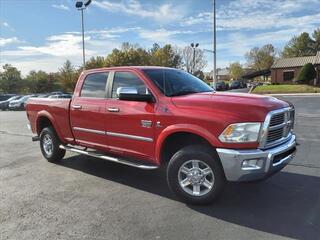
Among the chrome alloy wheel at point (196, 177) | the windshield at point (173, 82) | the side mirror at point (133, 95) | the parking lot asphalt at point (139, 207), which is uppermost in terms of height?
the windshield at point (173, 82)

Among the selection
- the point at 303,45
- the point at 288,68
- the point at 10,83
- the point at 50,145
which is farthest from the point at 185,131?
the point at 303,45

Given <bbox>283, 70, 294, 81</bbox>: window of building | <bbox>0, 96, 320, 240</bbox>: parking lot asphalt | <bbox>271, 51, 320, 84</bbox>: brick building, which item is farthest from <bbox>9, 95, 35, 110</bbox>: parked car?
<bbox>283, 70, 294, 81</bbox>: window of building

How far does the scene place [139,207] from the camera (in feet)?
17.4

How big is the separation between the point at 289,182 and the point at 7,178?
5.04 m

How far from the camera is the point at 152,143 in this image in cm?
579

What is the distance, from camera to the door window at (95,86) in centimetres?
684

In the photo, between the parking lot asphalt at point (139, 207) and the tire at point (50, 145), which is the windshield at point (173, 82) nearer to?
the parking lot asphalt at point (139, 207)

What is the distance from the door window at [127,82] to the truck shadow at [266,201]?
158cm

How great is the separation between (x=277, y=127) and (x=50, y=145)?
5.06 meters

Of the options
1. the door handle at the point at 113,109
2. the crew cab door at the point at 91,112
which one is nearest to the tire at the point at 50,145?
the crew cab door at the point at 91,112

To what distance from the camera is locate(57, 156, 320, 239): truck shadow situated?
15.0 ft

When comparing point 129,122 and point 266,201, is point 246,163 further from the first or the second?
point 129,122

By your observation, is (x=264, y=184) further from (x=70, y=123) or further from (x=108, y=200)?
(x=70, y=123)

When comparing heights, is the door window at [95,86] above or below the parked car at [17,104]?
above
